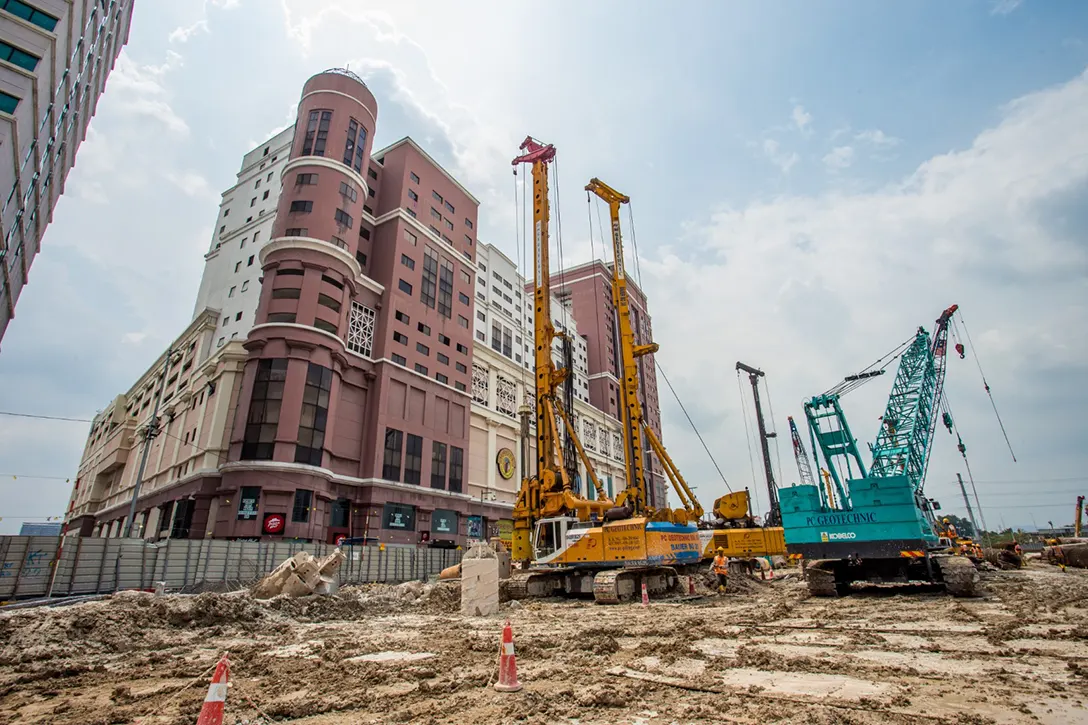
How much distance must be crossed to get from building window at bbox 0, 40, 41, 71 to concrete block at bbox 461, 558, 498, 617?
111 ft

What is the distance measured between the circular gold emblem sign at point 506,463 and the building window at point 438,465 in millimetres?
8445

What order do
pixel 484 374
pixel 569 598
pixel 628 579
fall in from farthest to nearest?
pixel 484 374 → pixel 569 598 → pixel 628 579

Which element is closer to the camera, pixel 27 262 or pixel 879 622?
pixel 879 622

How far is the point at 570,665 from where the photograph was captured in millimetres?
6965

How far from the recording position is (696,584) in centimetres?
2078

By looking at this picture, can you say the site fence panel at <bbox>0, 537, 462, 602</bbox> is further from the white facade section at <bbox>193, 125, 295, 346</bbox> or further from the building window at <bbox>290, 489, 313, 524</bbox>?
the white facade section at <bbox>193, 125, 295, 346</bbox>

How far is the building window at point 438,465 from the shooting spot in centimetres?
4334

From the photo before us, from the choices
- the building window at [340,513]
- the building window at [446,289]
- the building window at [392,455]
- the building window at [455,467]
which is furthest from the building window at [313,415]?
the building window at [446,289]

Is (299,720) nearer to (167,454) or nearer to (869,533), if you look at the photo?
(869,533)

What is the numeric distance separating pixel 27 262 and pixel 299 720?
4717 centimetres

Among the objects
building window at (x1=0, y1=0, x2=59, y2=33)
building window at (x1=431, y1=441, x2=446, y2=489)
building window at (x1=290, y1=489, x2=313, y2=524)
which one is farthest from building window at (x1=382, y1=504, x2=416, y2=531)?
building window at (x1=0, y1=0, x2=59, y2=33)

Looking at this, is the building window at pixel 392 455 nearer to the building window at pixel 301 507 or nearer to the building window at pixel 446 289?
the building window at pixel 301 507

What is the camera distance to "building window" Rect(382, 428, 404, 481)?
39.4 meters

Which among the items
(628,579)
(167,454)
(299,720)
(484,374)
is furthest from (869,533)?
(167,454)
